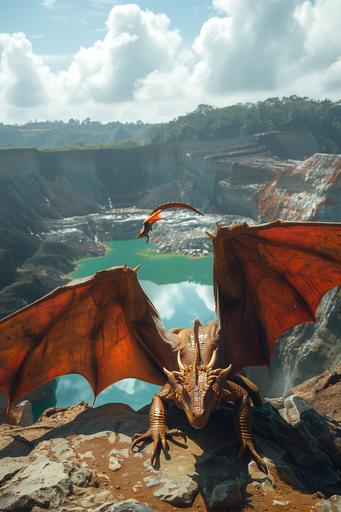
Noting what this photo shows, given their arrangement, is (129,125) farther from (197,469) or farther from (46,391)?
(197,469)

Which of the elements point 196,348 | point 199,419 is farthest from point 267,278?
point 199,419

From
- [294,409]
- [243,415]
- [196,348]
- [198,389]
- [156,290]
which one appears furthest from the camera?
[156,290]

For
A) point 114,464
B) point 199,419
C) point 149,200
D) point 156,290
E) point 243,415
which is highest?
point 199,419

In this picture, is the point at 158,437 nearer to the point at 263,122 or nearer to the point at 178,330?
the point at 178,330

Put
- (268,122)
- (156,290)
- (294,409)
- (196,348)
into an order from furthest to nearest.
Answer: (268,122) → (156,290) → (294,409) → (196,348)

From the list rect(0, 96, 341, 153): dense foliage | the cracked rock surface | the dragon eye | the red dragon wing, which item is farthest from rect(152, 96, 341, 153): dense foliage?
the dragon eye

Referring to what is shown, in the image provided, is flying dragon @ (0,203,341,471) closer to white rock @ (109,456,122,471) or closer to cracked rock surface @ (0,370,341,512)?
cracked rock surface @ (0,370,341,512)

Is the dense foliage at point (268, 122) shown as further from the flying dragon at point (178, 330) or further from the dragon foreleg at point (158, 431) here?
the dragon foreleg at point (158, 431)
